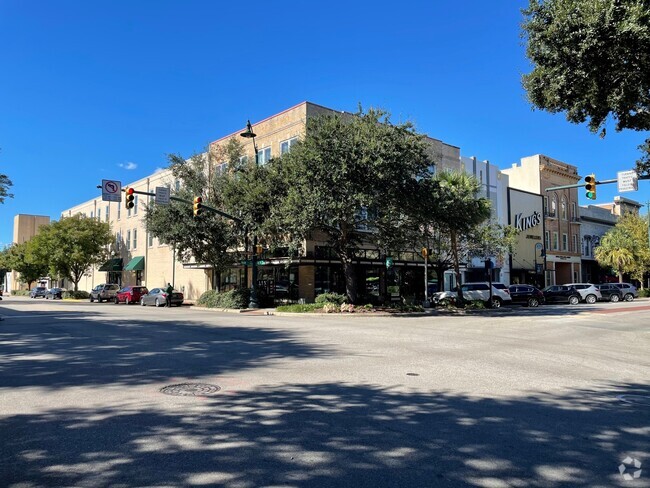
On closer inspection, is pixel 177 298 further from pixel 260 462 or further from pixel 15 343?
pixel 260 462

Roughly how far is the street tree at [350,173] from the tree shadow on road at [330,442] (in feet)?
54.4

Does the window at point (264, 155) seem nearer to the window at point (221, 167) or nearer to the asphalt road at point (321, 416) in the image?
the window at point (221, 167)

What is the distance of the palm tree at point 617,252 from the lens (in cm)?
5041

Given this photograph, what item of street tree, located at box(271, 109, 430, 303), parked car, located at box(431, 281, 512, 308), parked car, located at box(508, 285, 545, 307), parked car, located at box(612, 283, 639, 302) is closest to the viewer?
street tree, located at box(271, 109, 430, 303)

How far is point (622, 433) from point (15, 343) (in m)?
13.8

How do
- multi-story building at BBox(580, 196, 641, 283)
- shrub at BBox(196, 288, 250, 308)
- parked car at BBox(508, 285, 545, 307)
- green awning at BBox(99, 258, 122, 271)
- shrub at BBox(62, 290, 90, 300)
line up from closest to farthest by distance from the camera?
shrub at BBox(196, 288, 250, 308), parked car at BBox(508, 285, 545, 307), green awning at BBox(99, 258, 122, 271), shrub at BBox(62, 290, 90, 300), multi-story building at BBox(580, 196, 641, 283)

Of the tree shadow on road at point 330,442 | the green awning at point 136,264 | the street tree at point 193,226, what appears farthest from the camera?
the green awning at point 136,264

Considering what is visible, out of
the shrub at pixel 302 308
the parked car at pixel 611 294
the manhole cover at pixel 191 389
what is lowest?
the manhole cover at pixel 191 389

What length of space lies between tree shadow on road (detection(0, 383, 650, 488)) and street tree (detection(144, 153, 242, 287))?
2482 cm

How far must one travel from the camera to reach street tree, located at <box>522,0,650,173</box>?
33.8 ft

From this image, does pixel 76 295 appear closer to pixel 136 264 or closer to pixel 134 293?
pixel 136 264

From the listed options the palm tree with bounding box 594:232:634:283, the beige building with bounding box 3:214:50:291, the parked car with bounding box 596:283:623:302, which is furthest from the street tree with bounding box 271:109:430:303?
the beige building with bounding box 3:214:50:291

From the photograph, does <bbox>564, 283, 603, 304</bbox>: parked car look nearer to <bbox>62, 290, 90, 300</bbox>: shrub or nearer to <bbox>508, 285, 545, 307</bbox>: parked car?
<bbox>508, 285, 545, 307</bbox>: parked car

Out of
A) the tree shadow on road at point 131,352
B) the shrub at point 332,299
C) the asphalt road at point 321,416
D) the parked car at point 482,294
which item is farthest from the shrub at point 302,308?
the asphalt road at point 321,416
